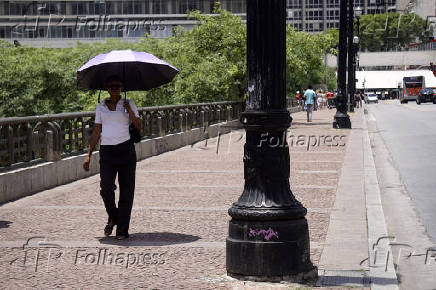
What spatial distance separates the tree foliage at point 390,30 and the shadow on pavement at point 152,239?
177m

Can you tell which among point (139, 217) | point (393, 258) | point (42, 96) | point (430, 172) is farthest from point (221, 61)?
point (393, 258)

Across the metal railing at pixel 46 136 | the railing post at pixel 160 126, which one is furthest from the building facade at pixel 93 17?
the metal railing at pixel 46 136

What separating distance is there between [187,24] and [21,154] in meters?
111

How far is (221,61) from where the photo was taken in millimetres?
40594

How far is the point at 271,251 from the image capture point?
6.80 meters

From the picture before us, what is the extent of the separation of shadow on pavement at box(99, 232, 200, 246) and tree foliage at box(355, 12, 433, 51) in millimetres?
176865

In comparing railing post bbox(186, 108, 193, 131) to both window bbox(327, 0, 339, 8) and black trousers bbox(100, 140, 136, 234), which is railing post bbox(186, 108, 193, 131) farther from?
window bbox(327, 0, 339, 8)

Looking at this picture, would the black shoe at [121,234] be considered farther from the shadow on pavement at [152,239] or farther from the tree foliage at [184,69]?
the tree foliage at [184,69]

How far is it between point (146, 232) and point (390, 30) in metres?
182

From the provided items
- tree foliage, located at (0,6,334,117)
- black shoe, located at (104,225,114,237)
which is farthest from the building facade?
black shoe, located at (104,225,114,237)

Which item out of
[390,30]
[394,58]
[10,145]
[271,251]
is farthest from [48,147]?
[390,30]

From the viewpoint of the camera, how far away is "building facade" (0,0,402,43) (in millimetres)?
117250

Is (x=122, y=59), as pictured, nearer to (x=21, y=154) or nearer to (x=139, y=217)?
(x=139, y=217)

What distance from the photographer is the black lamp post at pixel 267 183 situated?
6816mm
